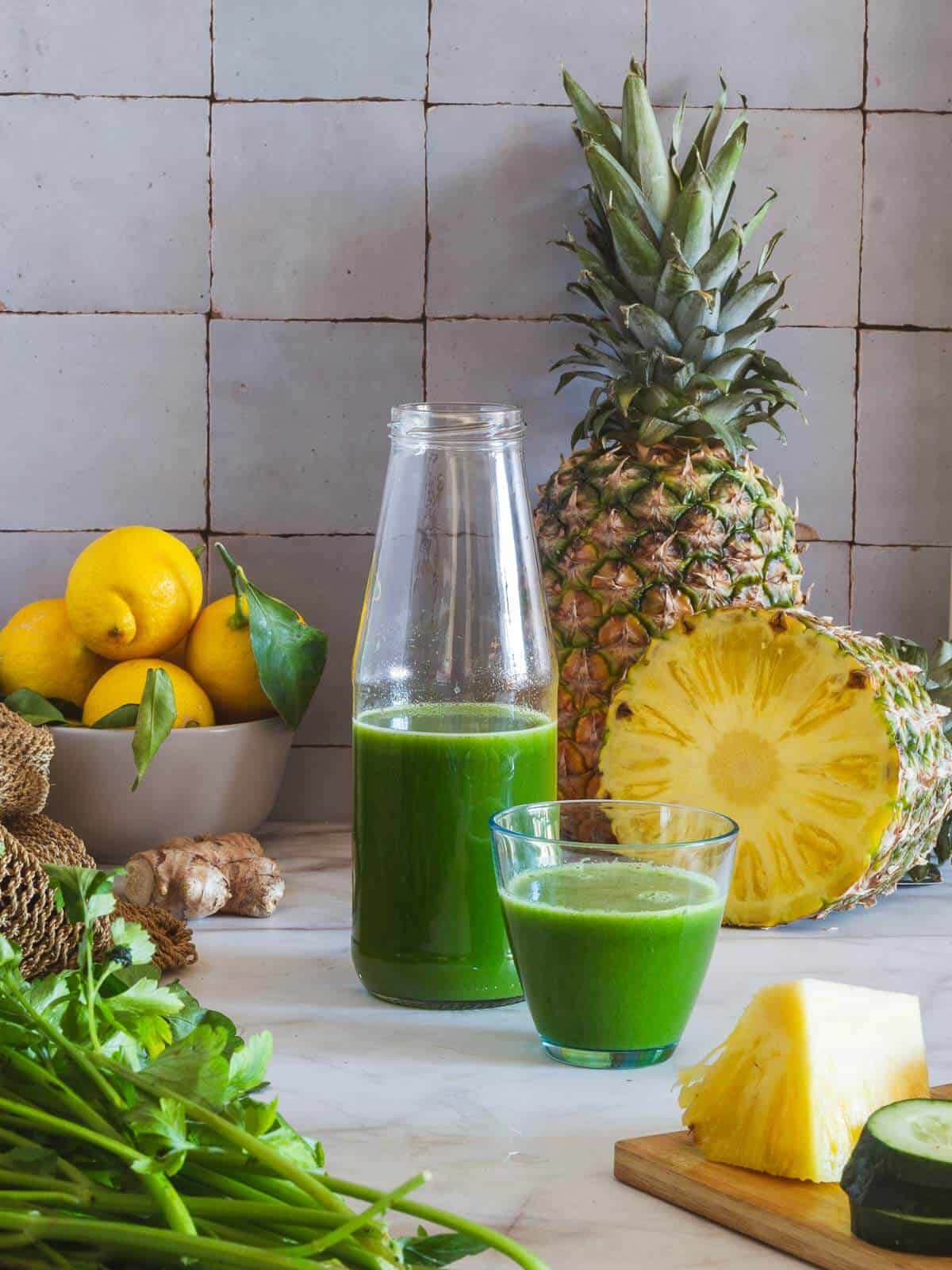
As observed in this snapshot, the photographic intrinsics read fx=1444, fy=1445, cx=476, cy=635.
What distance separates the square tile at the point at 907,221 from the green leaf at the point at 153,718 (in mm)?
826

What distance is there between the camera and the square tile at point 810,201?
148 cm

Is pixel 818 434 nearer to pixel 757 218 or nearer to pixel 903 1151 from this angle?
pixel 757 218

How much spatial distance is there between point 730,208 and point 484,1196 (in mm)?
1103

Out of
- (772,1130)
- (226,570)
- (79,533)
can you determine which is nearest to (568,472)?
(226,570)

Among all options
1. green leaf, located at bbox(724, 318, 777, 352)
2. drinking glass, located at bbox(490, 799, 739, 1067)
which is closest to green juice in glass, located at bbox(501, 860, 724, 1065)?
drinking glass, located at bbox(490, 799, 739, 1067)

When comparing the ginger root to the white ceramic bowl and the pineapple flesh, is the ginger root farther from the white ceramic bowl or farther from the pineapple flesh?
the pineapple flesh

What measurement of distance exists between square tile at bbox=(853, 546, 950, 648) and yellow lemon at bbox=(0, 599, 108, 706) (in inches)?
31.2

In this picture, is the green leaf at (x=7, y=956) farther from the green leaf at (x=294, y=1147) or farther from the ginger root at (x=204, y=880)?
the ginger root at (x=204, y=880)

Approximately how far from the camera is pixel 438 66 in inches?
57.2

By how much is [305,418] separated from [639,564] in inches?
16.1

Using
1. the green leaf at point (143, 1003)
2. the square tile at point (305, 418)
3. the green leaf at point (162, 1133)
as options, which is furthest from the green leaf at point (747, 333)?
the green leaf at point (162, 1133)

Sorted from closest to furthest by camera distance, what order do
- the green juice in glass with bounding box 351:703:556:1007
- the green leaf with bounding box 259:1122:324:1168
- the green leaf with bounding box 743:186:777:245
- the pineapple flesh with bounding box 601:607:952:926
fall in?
the green leaf with bounding box 259:1122:324:1168 < the green juice in glass with bounding box 351:703:556:1007 < the pineapple flesh with bounding box 601:607:952:926 < the green leaf with bounding box 743:186:777:245

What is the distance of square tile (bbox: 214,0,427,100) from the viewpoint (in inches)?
56.6

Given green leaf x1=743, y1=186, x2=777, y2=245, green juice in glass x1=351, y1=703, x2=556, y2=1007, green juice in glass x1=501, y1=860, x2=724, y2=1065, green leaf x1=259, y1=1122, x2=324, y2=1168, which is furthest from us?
green leaf x1=743, y1=186, x2=777, y2=245
